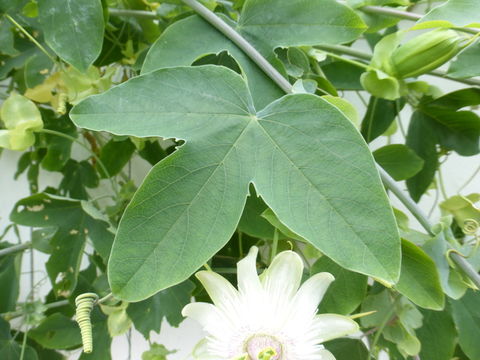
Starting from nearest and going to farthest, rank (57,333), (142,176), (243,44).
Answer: (243,44) < (57,333) < (142,176)

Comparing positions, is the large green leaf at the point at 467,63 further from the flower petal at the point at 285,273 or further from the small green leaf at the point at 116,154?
the small green leaf at the point at 116,154

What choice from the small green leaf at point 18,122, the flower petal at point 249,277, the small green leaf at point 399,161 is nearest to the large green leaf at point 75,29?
the small green leaf at point 18,122

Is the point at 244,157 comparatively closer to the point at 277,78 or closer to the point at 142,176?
the point at 277,78

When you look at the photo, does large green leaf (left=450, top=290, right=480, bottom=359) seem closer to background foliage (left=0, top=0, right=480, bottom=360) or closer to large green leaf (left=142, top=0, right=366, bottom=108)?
background foliage (left=0, top=0, right=480, bottom=360)

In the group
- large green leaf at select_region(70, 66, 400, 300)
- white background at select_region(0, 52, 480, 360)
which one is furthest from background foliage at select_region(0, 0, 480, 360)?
white background at select_region(0, 52, 480, 360)

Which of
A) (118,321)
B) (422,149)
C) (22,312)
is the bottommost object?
(22,312)

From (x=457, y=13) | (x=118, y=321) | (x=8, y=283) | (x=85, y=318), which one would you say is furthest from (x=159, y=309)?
(x=457, y=13)
